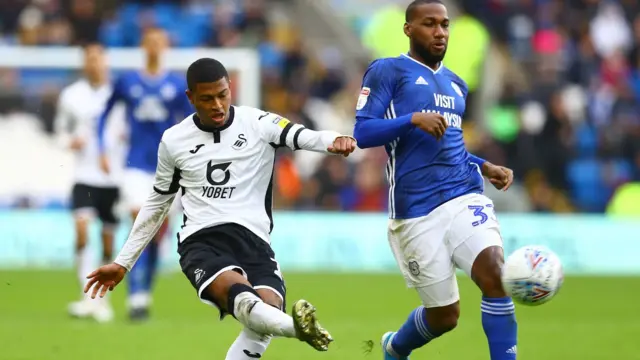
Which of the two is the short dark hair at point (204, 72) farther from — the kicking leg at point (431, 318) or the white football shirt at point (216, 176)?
the kicking leg at point (431, 318)

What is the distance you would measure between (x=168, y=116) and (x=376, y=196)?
753cm

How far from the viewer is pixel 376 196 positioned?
64.5 feet

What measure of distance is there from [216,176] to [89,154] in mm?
6699

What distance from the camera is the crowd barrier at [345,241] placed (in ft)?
59.9

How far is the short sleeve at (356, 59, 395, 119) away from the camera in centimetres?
760

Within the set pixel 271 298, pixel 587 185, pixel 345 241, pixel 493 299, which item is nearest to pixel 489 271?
pixel 493 299

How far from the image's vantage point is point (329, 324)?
1204 cm

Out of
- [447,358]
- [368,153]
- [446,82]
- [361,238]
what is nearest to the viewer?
[446,82]

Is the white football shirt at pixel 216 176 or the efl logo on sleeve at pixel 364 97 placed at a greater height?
the efl logo on sleeve at pixel 364 97

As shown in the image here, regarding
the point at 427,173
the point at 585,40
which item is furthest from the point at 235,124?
the point at 585,40

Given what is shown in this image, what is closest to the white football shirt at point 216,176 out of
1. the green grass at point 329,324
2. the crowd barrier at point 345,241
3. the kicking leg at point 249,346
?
the kicking leg at point 249,346

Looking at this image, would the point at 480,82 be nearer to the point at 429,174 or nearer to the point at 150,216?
the point at 429,174

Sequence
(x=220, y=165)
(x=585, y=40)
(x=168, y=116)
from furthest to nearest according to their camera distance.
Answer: (x=585, y=40), (x=168, y=116), (x=220, y=165)

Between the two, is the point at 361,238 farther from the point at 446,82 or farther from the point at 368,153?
the point at 446,82
